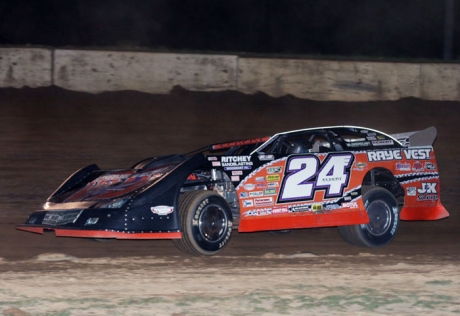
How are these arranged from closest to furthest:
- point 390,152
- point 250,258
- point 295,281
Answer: point 295,281, point 250,258, point 390,152

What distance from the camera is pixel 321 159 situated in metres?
8.69

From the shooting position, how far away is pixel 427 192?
9586 mm

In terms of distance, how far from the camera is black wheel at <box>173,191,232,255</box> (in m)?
7.78

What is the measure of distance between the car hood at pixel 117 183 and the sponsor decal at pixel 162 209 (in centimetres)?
34

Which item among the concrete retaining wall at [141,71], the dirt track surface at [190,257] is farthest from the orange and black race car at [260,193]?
the concrete retaining wall at [141,71]

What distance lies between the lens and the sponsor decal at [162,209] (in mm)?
7675

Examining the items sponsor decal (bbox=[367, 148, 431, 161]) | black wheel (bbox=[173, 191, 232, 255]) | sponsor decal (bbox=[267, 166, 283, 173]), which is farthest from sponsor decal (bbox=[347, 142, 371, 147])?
black wheel (bbox=[173, 191, 232, 255])

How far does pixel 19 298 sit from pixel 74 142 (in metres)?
7.87

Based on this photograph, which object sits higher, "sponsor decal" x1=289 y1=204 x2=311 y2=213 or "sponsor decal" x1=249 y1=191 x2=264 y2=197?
"sponsor decal" x1=249 y1=191 x2=264 y2=197

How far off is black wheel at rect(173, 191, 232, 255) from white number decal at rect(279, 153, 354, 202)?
79 cm

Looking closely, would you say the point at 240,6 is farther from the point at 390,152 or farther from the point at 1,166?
the point at 390,152

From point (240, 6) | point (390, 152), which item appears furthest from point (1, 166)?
point (240, 6)

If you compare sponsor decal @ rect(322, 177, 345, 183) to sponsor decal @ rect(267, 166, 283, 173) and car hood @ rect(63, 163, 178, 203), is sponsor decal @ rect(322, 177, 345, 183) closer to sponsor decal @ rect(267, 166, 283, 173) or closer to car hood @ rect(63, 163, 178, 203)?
sponsor decal @ rect(267, 166, 283, 173)

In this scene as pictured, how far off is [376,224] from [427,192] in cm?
91
